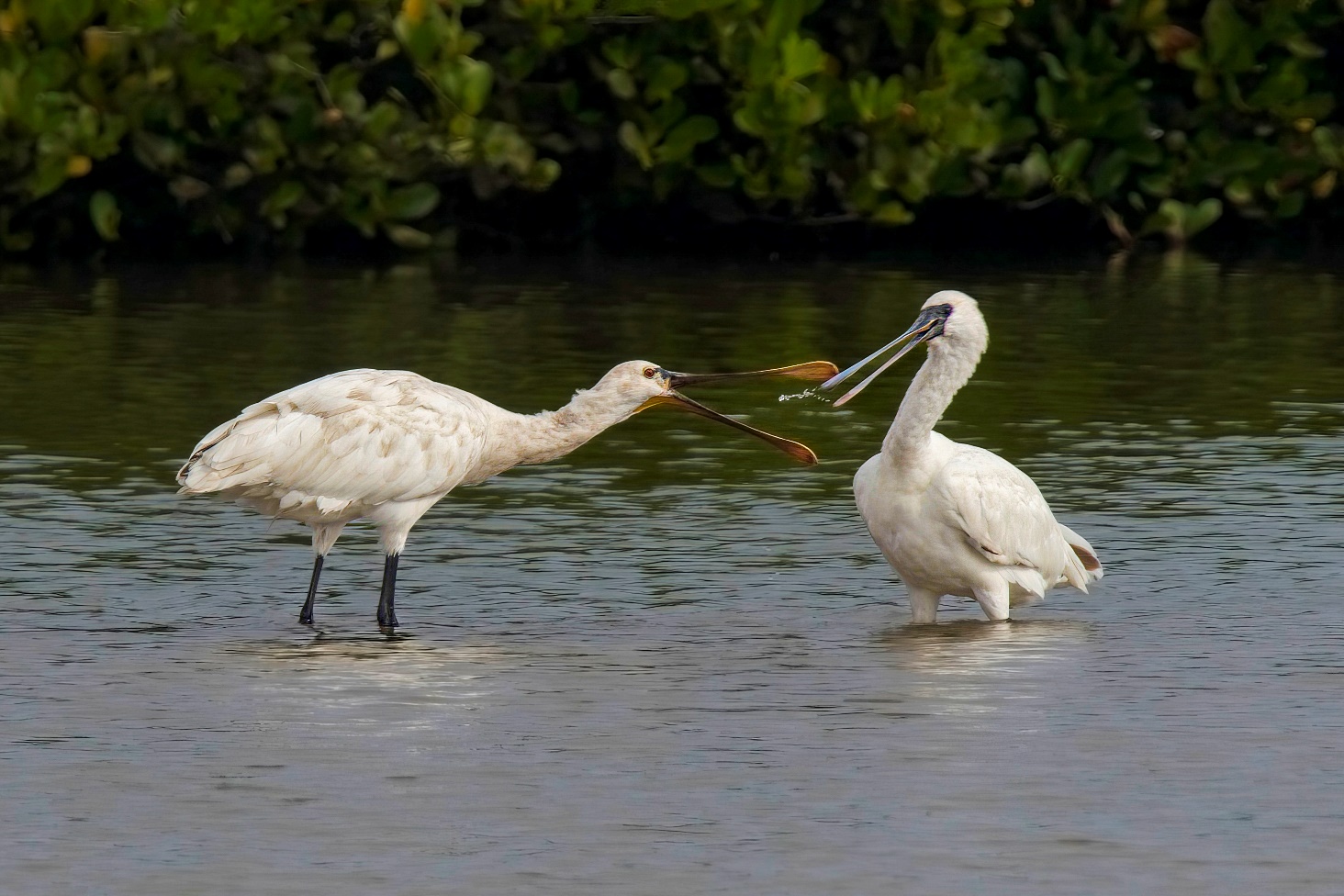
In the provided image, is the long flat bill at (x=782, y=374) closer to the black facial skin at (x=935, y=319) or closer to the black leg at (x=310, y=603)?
the black facial skin at (x=935, y=319)

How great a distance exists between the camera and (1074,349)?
A: 16906 millimetres

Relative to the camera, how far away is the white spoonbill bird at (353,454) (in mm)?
9109

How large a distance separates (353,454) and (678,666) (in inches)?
58.9

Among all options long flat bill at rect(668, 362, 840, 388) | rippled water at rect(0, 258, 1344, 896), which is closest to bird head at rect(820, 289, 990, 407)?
long flat bill at rect(668, 362, 840, 388)

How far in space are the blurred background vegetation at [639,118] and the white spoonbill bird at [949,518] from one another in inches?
508

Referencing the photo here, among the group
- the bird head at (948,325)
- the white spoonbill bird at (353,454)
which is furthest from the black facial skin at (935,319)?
the white spoonbill bird at (353,454)

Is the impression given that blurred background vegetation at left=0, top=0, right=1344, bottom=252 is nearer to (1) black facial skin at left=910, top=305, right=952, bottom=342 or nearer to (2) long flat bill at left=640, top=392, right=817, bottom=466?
(2) long flat bill at left=640, top=392, right=817, bottom=466

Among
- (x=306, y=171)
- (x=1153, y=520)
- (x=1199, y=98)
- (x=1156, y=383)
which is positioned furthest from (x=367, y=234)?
(x=1153, y=520)

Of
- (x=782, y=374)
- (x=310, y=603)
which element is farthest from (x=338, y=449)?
(x=782, y=374)

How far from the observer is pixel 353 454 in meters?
9.14

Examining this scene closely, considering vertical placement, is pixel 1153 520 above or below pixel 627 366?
below

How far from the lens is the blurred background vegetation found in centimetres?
2177

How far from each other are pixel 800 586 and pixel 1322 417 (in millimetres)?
5005

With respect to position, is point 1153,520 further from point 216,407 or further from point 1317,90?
point 1317,90
